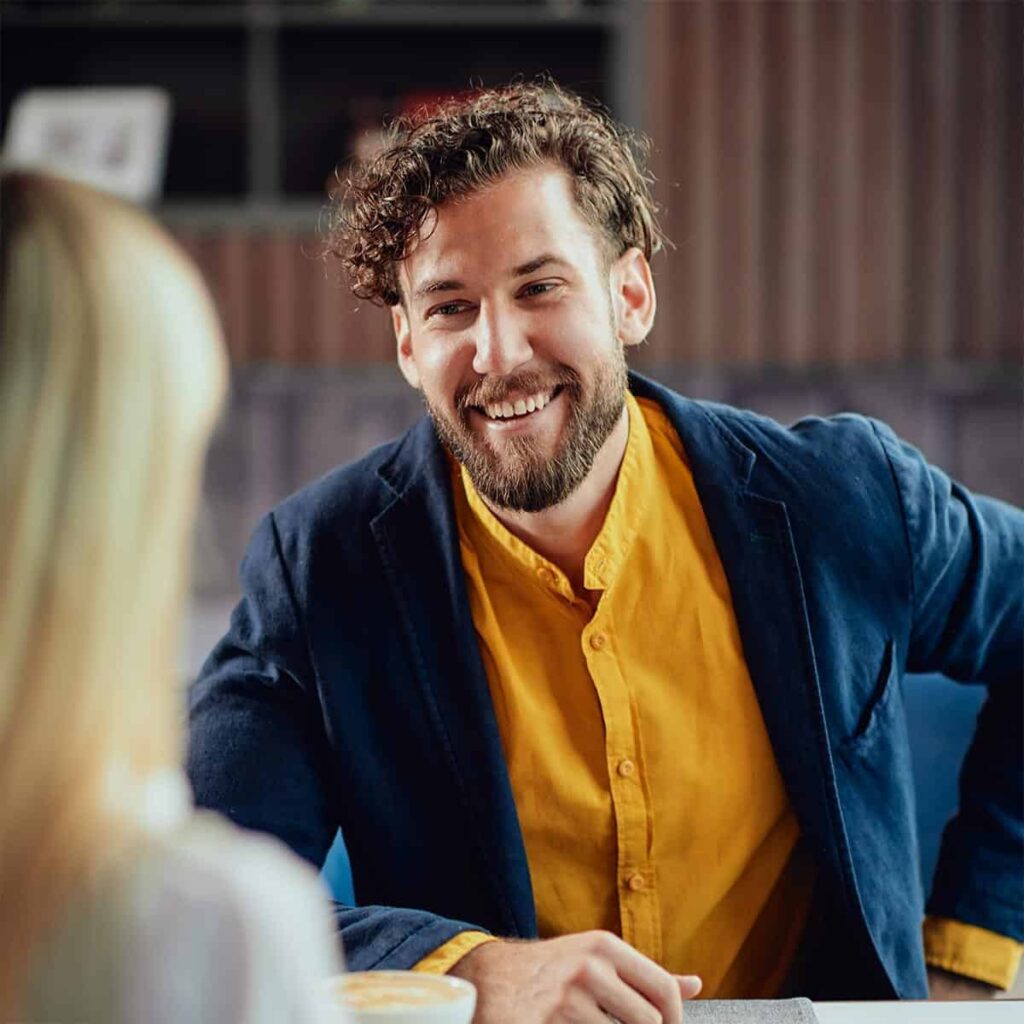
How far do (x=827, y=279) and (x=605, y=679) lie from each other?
4037 mm

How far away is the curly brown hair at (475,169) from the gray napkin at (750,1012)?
2.79 ft

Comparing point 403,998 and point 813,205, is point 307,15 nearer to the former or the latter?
point 813,205

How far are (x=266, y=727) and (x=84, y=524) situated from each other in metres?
0.95

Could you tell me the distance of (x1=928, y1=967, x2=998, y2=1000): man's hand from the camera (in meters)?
1.71

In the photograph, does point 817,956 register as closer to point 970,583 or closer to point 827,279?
point 970,583

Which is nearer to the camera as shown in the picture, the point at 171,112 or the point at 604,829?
the point at 604,829

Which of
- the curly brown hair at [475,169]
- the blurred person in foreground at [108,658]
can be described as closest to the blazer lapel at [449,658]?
the curly brown hair at [475,169]

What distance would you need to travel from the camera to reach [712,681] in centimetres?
161

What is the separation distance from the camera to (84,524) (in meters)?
0.62

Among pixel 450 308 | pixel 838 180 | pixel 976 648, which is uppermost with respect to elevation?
pixel 838 180

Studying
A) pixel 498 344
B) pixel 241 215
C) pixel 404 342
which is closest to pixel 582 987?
pixel 498 344

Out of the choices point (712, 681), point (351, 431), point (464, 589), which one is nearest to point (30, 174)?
point (464, 589)

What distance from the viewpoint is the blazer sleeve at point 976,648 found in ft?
5.47

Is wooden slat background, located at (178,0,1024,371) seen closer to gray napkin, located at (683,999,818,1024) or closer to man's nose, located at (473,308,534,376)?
man's nose, located at (473,308,534,376)
